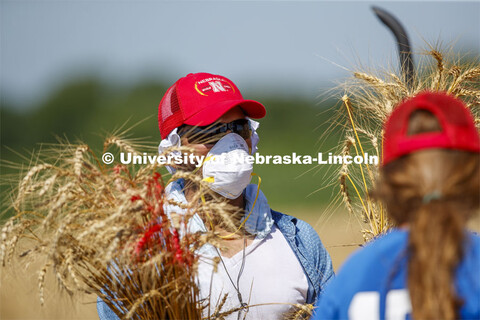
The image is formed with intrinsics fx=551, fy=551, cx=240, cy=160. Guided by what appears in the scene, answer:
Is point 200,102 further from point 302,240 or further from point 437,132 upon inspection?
point 437,132

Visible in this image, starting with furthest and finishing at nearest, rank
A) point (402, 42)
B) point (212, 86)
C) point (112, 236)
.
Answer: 1. point (402, 42)
2. point (212, 86)
3. point (112, 236)

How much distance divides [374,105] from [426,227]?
1.65 metres

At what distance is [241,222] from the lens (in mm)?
2609

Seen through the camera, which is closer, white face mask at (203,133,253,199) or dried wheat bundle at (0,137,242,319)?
dried wheat bundle at (0,137,242,319)

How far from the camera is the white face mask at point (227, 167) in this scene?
2.53m

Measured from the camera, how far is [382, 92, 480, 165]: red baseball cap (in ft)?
4.04

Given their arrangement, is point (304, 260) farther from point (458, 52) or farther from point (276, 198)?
point (276, 198)

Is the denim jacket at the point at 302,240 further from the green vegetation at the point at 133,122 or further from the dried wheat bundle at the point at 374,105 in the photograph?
the green vegetation at the point at 133,122

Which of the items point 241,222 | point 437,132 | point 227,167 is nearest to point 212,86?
point 227,167

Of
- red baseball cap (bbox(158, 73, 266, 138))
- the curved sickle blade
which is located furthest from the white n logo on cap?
the curved sickle blade

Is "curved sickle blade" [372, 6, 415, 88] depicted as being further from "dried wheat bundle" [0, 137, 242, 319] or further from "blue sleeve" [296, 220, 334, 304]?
"dried wheat bundle" [0, 137, 242, 319]

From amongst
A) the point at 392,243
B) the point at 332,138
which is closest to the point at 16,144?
the point at 332,138

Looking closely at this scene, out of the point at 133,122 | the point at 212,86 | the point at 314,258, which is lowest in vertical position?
the point at 314,258

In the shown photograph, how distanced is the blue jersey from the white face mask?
1240mm
